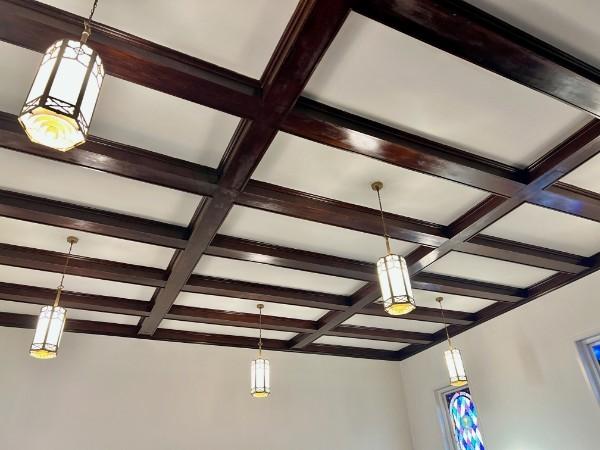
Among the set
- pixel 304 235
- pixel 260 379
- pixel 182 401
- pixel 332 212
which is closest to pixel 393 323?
pixel 260 379

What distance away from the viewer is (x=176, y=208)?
3238mm

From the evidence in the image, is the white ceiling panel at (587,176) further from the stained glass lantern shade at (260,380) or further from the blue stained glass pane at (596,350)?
the stained glass lantern shade at (260,380)

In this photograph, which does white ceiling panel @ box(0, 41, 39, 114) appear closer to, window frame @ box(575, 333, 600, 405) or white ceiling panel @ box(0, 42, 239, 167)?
white ceiling panel @ box(0, 42, 239, 167)

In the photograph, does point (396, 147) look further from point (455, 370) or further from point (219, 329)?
point (219, 329)

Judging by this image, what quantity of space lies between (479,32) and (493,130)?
0.79m

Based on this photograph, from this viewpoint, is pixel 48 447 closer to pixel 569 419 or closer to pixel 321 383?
pixel 321 383

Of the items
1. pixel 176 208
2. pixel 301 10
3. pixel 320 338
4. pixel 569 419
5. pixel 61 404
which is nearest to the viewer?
pixel 301 10

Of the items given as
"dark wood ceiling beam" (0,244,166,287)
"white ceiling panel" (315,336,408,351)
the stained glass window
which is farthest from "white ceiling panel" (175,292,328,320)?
the stained glass window

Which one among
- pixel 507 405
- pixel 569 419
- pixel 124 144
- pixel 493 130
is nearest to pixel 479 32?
pixel 493 130

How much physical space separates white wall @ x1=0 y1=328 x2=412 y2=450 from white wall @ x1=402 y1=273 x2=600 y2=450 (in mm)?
1110

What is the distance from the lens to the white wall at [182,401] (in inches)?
182

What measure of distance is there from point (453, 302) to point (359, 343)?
5.35 feet

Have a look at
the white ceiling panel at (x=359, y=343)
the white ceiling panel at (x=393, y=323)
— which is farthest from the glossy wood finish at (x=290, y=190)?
the white ceiling panel at (x=359, y=343)

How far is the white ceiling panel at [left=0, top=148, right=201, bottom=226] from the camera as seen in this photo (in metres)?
2.77
